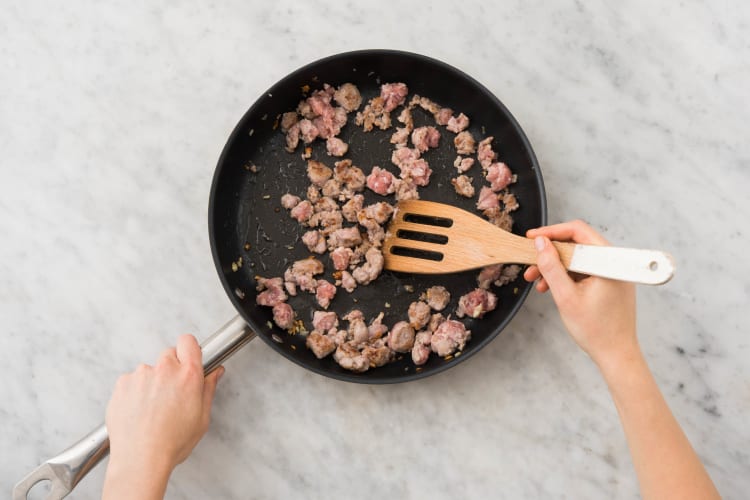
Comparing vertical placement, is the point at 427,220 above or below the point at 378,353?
above

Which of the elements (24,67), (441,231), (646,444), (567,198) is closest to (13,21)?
(24,67)

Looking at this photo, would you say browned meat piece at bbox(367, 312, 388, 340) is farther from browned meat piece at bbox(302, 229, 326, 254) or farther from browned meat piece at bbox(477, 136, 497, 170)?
browned meat piece at bbox(477, 136, 497, 170)

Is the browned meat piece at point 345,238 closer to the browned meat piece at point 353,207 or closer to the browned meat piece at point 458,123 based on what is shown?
the browned meat piece at point 353,207

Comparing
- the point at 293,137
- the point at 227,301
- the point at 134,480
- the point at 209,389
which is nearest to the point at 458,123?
the point at 293,137

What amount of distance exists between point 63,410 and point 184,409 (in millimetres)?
341

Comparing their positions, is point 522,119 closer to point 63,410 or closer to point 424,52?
point 424,52

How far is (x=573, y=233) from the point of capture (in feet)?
3.54

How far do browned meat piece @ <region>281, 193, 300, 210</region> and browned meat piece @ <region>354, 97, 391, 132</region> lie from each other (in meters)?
0.21

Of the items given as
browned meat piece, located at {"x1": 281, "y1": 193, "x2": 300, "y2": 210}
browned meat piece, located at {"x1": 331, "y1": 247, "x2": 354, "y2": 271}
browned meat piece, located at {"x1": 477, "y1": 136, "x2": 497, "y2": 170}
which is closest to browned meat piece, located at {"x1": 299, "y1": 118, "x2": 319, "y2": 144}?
browned meat piece, located at {"x1": 281, "y1": 193, "x2": 300, "y2": 210}

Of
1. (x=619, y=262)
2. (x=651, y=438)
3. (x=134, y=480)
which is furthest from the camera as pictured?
(x=134, y=480)

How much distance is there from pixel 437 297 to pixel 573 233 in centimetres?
32

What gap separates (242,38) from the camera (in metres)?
1.38

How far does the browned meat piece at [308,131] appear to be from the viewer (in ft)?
4.32

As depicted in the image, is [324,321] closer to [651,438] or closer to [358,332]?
[358,332]
